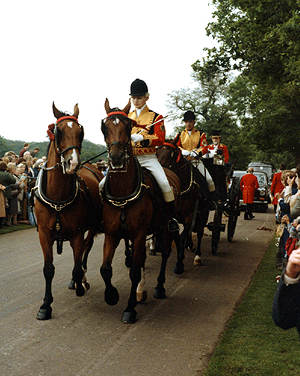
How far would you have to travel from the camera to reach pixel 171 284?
7172mm

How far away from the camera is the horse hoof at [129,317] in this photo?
529 centimetres

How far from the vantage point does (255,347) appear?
4504 mm

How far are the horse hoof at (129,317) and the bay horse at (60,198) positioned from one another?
83 cm

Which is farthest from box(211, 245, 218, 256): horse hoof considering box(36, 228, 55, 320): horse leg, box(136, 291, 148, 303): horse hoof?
box(36, 228, 55, 320): horse leg

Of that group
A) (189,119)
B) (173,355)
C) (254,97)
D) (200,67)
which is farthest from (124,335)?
(254,97)

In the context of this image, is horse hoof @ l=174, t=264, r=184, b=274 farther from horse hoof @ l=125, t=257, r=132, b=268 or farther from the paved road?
horse hoof @ l=125, t=257, r=132, b=268

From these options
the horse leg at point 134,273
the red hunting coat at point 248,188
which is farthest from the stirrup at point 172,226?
the red hunting coat at point 248,188

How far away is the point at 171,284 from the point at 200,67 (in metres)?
17.4

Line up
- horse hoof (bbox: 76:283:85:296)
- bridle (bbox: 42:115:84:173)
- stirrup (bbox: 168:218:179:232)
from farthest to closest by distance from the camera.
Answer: stirrup (bbox: 168:218:179:232), horse hoof (bbox: 76:283:85:296), bridle (bbox: 42:115:84:173)

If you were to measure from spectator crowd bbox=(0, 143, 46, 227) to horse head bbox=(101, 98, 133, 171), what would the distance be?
24.8 feet

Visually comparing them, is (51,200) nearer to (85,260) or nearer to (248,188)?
(85,260)

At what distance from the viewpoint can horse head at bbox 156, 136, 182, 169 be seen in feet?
26.0

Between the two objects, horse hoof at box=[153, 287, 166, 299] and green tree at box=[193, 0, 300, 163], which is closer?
horse hoof at box=[153, 287, 166, 299]

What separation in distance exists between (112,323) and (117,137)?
2.22m
